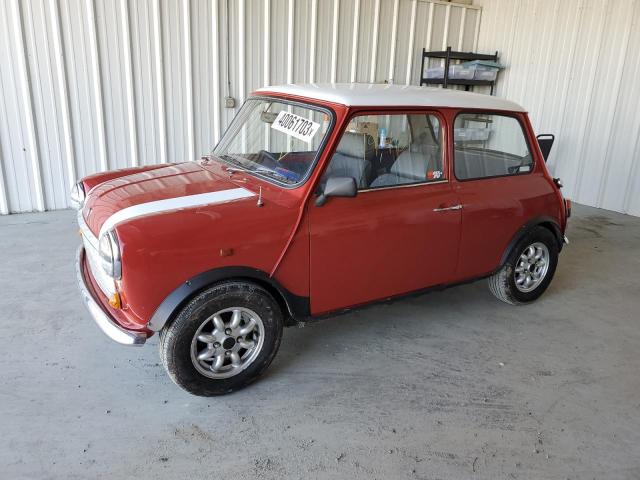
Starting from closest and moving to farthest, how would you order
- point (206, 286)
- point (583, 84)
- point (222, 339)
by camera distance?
point (206, 286)
point (222, 339)
point (583, 84)

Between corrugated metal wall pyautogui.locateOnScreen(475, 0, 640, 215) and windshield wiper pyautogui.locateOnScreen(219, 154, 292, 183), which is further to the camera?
corrugated metal wall pyautogui.locateOnScreen(475, 0, 640, 215)

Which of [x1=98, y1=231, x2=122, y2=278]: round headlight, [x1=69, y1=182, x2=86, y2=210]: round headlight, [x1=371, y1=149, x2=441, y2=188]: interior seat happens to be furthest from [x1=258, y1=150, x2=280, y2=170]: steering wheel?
[x1=69, y1=182, x2=86, y2=210]: round headlight

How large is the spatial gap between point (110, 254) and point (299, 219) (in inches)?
39.2

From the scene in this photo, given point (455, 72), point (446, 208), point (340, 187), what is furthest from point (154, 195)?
point (455, 72)

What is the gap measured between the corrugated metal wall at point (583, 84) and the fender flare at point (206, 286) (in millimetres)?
6463

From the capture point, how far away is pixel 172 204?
106 inches

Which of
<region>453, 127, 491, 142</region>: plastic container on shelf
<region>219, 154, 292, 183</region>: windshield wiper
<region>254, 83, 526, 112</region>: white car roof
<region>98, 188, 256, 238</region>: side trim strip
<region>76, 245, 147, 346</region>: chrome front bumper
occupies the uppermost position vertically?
<region>254, 83, 526, 112</region>: white car roof

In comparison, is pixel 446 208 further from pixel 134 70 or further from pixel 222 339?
pixel 134 70

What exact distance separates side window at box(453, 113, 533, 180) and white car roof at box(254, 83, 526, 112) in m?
0.10

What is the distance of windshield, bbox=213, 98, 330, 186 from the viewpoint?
2.99 meters

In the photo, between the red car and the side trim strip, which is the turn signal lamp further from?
the side trim strip

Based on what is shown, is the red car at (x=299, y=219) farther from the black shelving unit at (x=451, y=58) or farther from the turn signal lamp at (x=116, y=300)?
the black shelving unit at (x=451, y=58)

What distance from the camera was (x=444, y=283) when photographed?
142 inches

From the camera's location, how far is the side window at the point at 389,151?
118 inches
